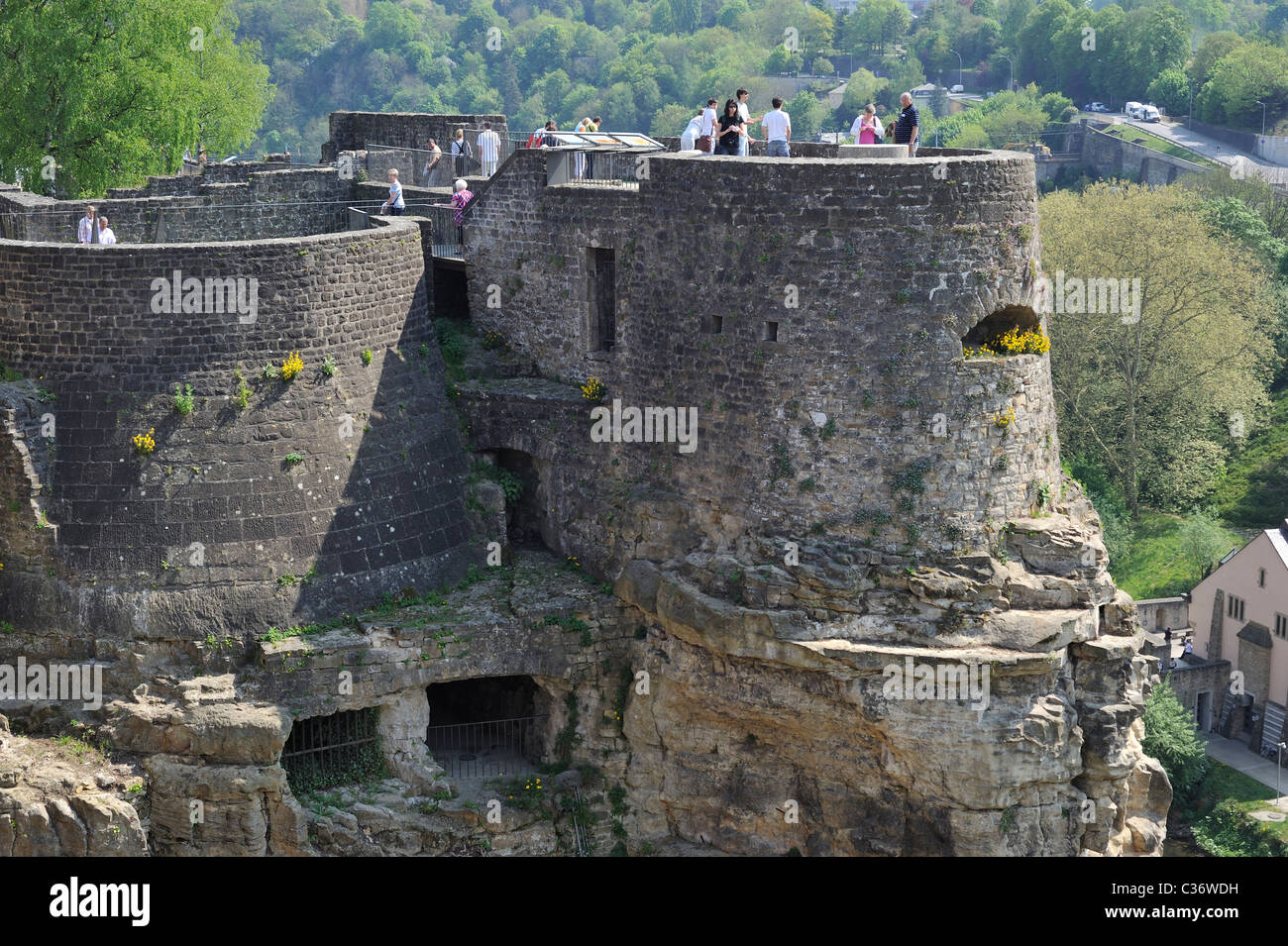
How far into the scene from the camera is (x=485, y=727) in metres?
31.6

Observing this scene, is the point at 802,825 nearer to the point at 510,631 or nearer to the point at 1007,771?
the point at 1007,771

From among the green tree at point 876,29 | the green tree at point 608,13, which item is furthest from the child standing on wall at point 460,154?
the green tree at point 608,13

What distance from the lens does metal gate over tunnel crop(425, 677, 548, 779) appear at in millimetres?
30703

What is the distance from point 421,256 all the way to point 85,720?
942 cm

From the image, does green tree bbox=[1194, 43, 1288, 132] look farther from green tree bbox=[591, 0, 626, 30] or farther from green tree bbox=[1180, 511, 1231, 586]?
green tree bbox=[591, 0, 626, 30]

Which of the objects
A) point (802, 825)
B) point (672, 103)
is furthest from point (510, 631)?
point (672, 103)

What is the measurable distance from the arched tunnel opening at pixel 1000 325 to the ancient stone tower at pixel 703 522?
0.07 meters

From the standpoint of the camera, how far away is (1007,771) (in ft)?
90.1

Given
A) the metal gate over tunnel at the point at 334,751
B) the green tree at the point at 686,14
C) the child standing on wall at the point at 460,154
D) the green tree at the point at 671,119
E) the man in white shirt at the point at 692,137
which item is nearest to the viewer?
the metal gate over tunnel at the point at 334,751

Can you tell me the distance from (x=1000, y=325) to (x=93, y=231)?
16.2 metres

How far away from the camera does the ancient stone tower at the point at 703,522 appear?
27406mm

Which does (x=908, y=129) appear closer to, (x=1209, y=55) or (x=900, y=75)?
(x=1209, y=55)

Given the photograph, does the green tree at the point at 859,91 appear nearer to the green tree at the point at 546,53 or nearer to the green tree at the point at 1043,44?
the green tree at the point at 1043,44

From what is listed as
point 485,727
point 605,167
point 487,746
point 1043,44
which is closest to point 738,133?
point 605,167
